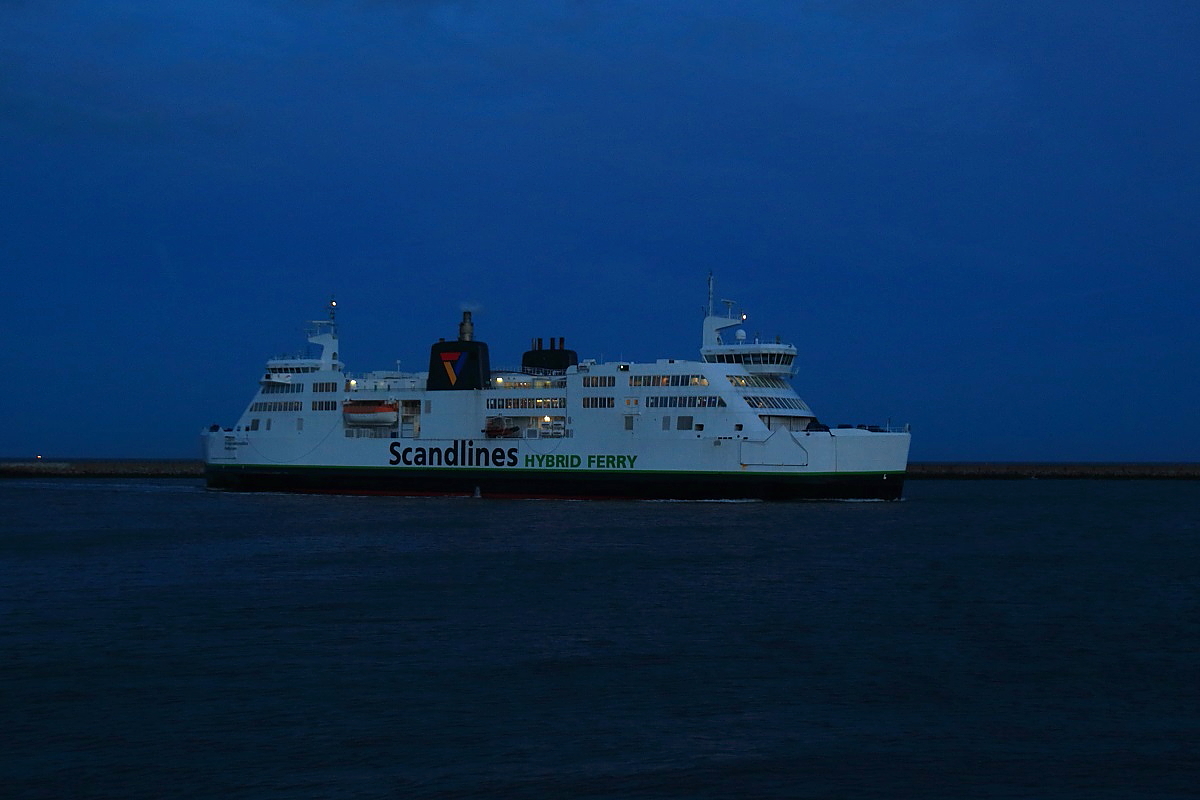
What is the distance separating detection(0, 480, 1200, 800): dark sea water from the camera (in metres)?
11.6

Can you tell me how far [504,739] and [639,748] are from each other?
161 centimetres

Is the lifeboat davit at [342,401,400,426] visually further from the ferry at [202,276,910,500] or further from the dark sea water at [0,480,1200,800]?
the dark sea water at [0,480,1200,800]

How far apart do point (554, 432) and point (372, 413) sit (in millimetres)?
10234

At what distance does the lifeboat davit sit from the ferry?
2.8 inches

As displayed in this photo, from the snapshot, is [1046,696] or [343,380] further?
[343,380]

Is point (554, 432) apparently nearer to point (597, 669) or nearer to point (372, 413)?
point (372, 413)

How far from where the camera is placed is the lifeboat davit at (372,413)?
2169 inches

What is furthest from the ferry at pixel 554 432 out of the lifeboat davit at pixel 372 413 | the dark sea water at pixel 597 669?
the dark sea water at pixel 597 669

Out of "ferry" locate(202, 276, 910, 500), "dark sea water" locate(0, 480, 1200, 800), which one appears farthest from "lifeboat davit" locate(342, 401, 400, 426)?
"dark sea water" locate(0, 480, 1200, 800)

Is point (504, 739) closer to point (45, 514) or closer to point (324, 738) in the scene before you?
point (324, 738)

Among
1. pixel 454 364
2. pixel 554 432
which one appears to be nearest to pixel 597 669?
pixel 554 432

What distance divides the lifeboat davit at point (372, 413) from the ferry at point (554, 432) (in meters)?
0.07

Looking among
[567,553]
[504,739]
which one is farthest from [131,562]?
[504,739]

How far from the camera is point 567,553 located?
101 ft
